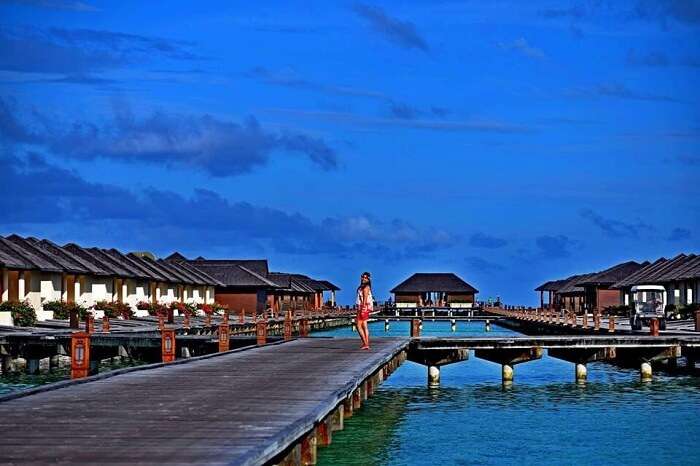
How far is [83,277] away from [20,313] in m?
18.9

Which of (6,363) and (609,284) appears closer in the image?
(6,363)

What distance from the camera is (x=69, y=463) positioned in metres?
11.9

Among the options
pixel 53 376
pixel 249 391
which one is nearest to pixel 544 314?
pixel 53 376

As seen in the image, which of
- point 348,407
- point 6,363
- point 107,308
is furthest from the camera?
point 107,308

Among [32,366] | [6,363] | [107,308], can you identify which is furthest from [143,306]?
[6,363]

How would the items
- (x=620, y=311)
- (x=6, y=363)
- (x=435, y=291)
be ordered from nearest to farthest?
1. (x=6, y=363)
2. (x=620, y=311)
3. (x=435, y=291)

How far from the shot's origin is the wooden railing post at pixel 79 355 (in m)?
24.5

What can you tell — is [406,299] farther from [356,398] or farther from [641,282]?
[356,398]

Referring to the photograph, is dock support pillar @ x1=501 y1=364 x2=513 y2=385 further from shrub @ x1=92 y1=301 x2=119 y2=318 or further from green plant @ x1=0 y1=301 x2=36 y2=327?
shrub @ x1=92 y1=301 x2=119 y2=318

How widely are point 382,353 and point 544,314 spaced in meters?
54.2

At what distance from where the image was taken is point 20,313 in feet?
176

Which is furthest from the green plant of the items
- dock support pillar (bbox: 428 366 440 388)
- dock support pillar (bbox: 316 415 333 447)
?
dock support pillar (bbox: 316 415 333 447)

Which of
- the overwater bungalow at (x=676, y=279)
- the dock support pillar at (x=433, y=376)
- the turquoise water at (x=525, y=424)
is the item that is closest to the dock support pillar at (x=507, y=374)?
the turquoise water at (x=525, y=424)

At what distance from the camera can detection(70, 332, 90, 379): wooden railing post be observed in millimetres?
24484
